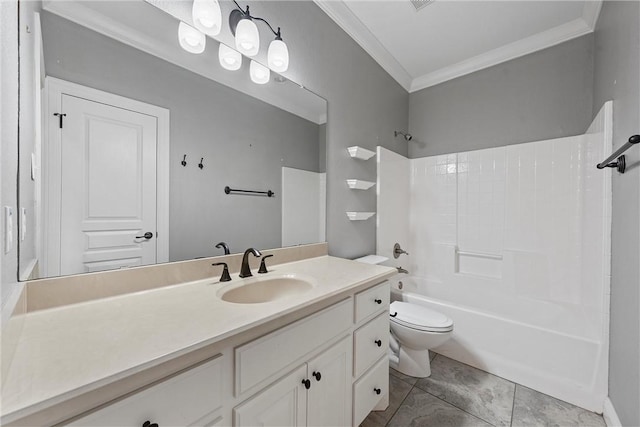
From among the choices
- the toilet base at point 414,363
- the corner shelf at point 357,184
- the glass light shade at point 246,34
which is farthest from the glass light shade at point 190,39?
the toilet base at point 414,363

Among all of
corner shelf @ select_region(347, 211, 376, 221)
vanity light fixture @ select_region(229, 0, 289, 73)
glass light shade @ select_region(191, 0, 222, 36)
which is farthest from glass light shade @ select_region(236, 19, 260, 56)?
corner shelf @ select_region(347, 211, 376, 221)

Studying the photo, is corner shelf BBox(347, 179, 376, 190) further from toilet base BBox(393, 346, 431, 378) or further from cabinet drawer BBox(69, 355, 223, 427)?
cabinet drawer BBox(69, 355, 223, 427)

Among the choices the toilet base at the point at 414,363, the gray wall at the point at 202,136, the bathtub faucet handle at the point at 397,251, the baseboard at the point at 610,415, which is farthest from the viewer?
the bathtub faucet handle at the point at 397,251

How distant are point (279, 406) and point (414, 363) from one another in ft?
4.46

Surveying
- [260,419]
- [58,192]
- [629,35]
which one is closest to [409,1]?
[629,35]

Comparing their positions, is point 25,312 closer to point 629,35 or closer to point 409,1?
point 409,1

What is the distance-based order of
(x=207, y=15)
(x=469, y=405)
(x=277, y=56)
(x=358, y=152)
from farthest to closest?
(x=358, y=152)
(x=469, y=405)
(x=277, y=56)
(x=207, y=15)

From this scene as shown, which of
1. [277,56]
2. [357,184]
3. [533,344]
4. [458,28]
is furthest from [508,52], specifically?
[533,344]

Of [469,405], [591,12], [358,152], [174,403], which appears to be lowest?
[469,405]

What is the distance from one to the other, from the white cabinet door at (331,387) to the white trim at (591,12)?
2667mm

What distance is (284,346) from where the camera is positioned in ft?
2.72

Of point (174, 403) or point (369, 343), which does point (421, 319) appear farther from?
point (174, 403)

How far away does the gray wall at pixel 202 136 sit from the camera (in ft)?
2.74

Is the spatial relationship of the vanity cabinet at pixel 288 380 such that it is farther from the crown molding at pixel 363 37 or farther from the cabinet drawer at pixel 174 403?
the crown molding at pixel 363 37
